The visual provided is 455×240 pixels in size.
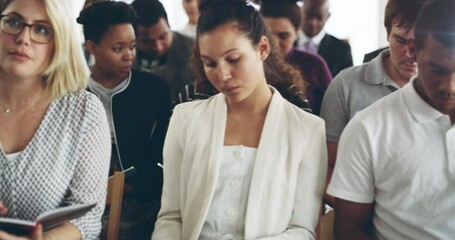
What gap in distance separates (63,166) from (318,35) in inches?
68.7

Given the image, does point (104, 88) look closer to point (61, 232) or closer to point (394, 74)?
point (61, 232)

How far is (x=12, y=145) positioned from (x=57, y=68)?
215mm

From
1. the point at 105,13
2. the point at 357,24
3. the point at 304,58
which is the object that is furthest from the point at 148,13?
the point at 357,24

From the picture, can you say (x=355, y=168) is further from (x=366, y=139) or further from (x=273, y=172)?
(x=273, y=172)

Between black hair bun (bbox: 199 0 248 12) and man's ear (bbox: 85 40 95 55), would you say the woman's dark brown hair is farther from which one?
man's ear (bbox: 85 40 95 55)

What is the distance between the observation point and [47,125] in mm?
1508

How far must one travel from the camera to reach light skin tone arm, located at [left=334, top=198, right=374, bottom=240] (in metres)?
1.39

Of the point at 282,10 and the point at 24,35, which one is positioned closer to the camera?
the point at 24,35

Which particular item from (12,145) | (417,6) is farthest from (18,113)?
(417,6)

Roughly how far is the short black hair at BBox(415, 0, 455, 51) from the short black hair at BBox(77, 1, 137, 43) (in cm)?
128

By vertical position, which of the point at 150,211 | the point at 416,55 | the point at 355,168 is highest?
the point at 416,55

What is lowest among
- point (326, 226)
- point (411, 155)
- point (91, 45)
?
point (326, 226)

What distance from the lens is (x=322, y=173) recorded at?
57.3 inches

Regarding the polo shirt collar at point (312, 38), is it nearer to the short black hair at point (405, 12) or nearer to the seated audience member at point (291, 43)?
the seated audience member at point (291, 43)
